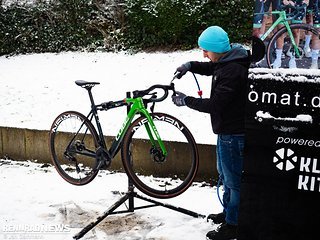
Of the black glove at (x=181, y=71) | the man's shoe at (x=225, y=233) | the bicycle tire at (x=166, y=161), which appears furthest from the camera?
the bicycle tire at (x=166, y=161)

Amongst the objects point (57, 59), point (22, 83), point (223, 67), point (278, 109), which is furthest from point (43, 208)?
point (57, 59)

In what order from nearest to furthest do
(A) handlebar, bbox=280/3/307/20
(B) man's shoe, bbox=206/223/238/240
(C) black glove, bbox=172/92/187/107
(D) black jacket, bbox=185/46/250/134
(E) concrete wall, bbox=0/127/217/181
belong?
(A) handlebar, bbox=280/3/307/20, (D) black jacket, bbox=185/46/250/134, (C) black glove, bbox=172/92/187/107, (B) man's shoe, bbox=206/223/238/240, (E) concrete wall, bbox=0/127/217/181

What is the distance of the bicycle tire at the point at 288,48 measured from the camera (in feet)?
8.63

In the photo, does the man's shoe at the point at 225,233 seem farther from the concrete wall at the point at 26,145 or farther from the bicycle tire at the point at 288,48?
the concrete wall at the point at 26,145

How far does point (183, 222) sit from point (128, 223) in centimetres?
53

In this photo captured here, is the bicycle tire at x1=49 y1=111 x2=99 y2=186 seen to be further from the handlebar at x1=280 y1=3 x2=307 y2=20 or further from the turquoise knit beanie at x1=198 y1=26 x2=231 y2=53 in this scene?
the handlebar at x1=280 y1=3 x2=307 y2=20

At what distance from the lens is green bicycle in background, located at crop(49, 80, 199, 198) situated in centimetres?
388

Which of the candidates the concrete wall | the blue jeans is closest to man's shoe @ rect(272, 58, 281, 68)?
the blue jeans

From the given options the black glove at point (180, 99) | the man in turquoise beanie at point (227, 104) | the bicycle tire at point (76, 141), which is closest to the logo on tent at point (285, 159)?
the man in turquoise beanie at point (227, 104)

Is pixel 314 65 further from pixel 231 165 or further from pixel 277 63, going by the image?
pixel 231 165

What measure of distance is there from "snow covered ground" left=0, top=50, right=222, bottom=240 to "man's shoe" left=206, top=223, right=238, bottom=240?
0.54 feet

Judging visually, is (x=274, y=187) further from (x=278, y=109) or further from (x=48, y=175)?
(x=48, y=175)

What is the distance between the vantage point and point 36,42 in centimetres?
1050

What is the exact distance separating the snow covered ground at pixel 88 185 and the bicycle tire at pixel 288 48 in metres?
1.87
